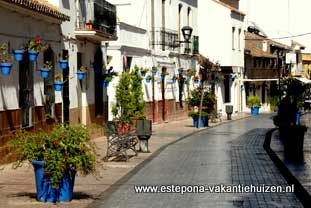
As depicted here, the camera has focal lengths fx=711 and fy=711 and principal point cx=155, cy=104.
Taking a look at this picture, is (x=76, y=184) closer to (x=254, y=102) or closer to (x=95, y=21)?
(x=95, y=21)

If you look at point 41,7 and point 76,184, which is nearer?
point 76,184

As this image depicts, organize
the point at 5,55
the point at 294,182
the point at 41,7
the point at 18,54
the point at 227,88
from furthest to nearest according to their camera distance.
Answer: the point at 227,88
the point at 41,7
the point at 18,54
the point at 5,55
the point at 294,182

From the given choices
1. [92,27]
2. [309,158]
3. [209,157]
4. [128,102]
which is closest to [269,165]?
[309,158]

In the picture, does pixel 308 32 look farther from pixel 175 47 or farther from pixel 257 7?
pixel 175 47

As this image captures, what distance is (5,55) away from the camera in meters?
15.0

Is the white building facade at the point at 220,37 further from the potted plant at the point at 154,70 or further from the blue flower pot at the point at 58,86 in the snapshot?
the blue flower pot at the point at 58,86

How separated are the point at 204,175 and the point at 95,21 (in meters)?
10.2

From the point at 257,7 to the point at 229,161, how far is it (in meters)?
58.7

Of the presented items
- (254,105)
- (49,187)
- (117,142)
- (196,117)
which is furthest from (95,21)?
(254,105)

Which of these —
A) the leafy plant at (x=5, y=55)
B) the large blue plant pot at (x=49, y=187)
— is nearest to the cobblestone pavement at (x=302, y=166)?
the large blue plant pot at (x=49, y=187)

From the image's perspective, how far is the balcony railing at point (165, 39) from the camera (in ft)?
114

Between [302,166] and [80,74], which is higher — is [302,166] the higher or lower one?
the lower one

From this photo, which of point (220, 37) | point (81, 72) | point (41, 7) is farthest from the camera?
point (220, 37)

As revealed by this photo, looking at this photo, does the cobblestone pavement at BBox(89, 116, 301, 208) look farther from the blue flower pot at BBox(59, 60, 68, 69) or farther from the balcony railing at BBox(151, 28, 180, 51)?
the balcony railing at BBox(151, 28, 180, 51)
